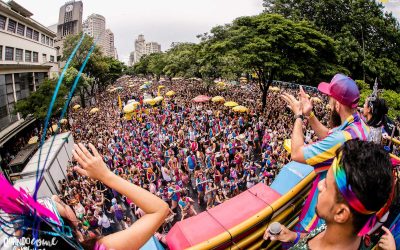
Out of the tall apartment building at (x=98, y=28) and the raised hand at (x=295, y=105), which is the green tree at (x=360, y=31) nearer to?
the tall apartment building at (x=98, y=28)

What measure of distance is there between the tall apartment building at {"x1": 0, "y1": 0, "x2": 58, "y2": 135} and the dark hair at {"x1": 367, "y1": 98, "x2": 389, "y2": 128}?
24.2m

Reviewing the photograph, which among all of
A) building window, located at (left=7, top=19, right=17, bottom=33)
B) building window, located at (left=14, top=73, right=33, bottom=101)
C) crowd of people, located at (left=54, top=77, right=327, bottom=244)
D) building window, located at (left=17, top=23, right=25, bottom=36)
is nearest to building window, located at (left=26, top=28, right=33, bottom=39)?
building window, located at (left=17, top=23, right=25, bottom=36)

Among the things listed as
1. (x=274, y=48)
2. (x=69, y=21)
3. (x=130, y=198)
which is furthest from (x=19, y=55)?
(x=69, y=21)

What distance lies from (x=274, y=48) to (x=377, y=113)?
20.1 m

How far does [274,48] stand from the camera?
21625mm

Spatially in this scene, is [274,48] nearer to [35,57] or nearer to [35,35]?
[35,57]

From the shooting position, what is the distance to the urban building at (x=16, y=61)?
2383cm

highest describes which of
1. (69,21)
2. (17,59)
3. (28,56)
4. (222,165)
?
(69,21)

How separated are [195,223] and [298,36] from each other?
21653 mm

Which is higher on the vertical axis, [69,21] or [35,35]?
[69,21]

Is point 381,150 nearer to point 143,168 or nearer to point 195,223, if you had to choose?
point 195,223

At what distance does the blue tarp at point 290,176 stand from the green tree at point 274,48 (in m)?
17.2

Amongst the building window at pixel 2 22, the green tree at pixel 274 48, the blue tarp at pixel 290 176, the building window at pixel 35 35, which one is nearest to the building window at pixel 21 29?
the building window at pixel 2 22

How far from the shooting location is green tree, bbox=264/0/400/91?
3108cm
